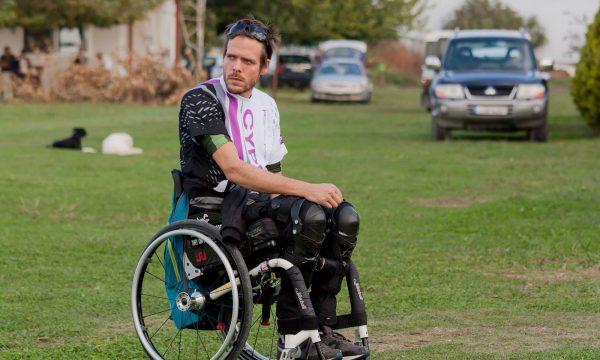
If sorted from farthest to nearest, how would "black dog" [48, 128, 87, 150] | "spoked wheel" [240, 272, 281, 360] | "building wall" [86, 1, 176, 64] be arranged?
1. "building wall" [86, 1, 176, 64]
2. "black dog" [48, 128, 87, 150]
3. "spoked wheel" [240, 272, 281, 360]

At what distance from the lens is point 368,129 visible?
29500mm

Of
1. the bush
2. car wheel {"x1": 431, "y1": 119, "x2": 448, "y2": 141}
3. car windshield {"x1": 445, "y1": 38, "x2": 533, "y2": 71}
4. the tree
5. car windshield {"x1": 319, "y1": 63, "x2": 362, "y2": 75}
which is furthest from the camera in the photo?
the tree

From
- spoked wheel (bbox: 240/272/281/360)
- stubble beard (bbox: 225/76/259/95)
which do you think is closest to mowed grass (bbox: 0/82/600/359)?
spoked wheel (bbox: 240/272/281/360)

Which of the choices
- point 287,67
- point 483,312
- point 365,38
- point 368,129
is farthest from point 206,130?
point 365,38

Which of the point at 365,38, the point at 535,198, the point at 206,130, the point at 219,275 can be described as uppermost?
the point at 206,130

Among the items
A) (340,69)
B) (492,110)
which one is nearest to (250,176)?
(492,110)

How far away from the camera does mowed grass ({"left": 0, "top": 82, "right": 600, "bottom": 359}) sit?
24.1 feet

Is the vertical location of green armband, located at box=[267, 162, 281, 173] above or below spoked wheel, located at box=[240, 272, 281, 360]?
above

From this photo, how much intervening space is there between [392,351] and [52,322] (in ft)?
6.91

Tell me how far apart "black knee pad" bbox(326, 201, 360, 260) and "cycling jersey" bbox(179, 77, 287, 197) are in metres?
0.57

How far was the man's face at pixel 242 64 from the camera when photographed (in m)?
6.12

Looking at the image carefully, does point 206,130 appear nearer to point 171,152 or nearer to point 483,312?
point 483,312

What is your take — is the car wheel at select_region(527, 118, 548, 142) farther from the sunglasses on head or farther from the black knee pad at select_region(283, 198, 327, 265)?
the black knee pad at select_region(283, 198, 327, 265)

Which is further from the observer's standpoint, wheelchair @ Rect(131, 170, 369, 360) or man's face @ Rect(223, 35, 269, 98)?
man's face @ Rect(223, 35, 269, 98)
